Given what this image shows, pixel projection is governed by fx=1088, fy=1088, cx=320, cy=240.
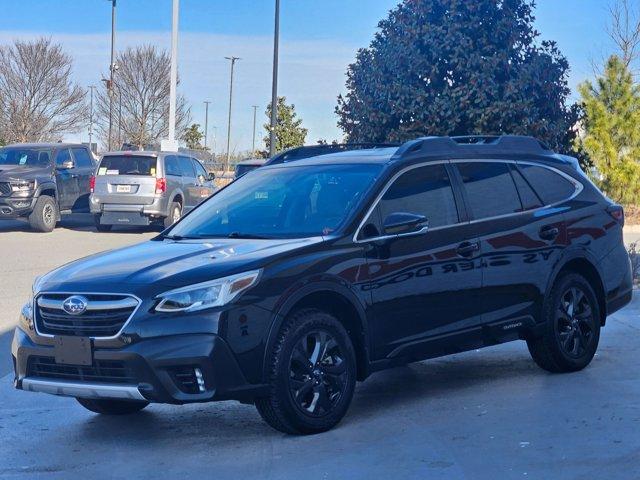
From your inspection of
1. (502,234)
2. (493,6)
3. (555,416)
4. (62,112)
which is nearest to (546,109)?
(493,6)

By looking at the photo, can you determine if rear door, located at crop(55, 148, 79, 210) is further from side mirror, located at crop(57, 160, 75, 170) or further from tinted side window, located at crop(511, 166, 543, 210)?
tinted side window, located at crop(511, 166, 543, 210)

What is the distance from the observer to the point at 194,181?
2411cm

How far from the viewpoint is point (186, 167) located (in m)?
24.1

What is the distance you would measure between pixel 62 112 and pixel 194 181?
112 ft

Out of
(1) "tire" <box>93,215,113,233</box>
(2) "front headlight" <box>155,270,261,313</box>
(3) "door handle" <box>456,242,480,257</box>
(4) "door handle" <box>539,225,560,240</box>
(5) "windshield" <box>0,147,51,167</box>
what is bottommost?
(1) "tire" <box>93,215,113,233</box>

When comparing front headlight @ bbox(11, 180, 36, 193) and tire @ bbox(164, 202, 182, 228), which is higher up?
front headlight @ bbox(11, 180, 36, 193)

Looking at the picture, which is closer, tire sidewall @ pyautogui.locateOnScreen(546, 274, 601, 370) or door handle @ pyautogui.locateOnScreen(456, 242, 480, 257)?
door handle @ pyautogui.locateOnScreen(456, 242, 480, 257)

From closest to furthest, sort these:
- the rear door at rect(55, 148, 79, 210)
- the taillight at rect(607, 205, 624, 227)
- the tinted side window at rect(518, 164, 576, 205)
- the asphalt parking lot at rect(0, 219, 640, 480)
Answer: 1. the asphalt parking lot at rect(0, 219, 640, 480)
2. the tinted side window at rect(518, 164, 576, 205)
3. the taillight at rect(607, 205, 624, 227)
4. the rear door at rect(55, 148, 79, 210)

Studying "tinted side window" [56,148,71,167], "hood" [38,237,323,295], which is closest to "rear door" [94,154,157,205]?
"tinted side window" [56,148,71,167]

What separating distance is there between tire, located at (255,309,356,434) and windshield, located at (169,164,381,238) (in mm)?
687

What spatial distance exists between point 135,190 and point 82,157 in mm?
2943

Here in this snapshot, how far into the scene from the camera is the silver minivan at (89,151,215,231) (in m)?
22.1

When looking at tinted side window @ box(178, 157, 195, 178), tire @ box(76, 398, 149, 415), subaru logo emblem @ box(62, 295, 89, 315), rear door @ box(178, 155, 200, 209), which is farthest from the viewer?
tinted side window @ box(178, 157, 195, 178)

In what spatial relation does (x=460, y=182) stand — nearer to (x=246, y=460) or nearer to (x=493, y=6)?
(x=246, y=460)
